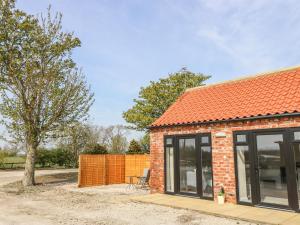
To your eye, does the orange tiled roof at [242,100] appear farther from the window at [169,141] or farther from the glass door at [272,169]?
the glass door at [272,169]

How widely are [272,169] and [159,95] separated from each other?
23.4m

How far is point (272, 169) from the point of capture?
30.5 ft

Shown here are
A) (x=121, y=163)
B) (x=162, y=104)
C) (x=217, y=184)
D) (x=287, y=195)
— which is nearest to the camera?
(x=287, y=195)

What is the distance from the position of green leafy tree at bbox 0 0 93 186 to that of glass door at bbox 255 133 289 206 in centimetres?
1271

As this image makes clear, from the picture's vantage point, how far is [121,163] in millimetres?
19938

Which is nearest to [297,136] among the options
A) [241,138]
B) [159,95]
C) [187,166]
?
[241,138]

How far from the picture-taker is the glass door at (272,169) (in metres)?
9.02

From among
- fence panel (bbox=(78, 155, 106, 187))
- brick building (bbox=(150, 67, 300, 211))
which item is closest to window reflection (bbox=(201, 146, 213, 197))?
brick building (bbox=(150, 67, 300, 211))

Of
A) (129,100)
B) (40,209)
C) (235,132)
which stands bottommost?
(40,209)

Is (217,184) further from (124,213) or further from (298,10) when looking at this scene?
(298,10)

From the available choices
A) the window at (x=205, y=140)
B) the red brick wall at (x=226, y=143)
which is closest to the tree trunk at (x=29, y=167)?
the red brick wall at (x=226, y=143)

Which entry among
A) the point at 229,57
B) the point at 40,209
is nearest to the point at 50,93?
the point at 40,209

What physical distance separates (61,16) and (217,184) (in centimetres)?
1428

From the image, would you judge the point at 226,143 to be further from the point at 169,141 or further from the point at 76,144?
the point at 76,144
